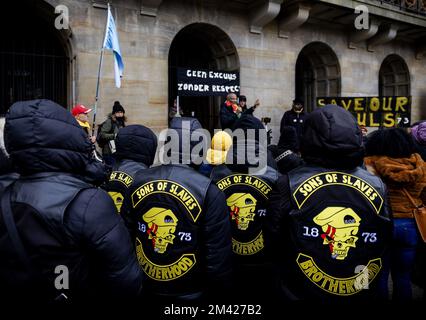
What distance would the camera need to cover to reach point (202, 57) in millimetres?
11383

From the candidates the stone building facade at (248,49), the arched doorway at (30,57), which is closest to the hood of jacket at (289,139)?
the stone building facade at (248,49)

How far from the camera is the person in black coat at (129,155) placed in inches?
143

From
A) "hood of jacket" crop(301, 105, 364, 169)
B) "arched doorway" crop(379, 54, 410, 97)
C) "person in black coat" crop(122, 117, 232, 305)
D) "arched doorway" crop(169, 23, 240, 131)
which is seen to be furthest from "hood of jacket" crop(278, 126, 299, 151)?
"arched doorway" crop(379, 54, 410, 97)

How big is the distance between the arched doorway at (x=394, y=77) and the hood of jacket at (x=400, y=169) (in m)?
12.7

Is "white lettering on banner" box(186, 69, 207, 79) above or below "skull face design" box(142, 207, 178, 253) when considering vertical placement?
above

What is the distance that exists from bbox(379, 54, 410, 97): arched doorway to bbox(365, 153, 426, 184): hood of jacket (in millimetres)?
12745

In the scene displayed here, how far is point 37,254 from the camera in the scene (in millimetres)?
1696

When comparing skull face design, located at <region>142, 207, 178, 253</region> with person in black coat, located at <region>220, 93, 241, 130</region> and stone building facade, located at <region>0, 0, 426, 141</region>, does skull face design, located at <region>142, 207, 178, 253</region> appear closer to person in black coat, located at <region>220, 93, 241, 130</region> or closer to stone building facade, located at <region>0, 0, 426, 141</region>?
person in black coat, located at <region>220, 93, 241, 130</region>

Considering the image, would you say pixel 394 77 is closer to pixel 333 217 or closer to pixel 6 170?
pixel 333 217

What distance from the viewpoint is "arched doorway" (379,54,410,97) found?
1484 centimetres

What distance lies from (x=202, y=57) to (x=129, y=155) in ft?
27.0
